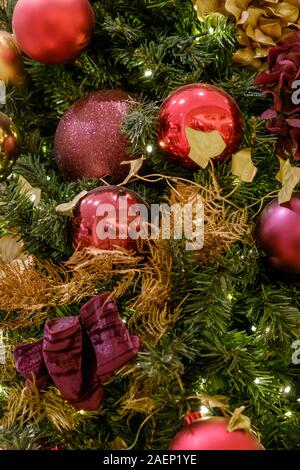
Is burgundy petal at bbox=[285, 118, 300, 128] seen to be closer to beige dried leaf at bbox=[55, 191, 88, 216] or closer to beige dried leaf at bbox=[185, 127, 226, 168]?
beige dried leaf at bbox=[185, 127, 226, 168]

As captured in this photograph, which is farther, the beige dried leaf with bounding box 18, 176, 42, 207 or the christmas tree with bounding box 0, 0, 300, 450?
the beige dried leaf with bounding box 18, 176, 42, 207

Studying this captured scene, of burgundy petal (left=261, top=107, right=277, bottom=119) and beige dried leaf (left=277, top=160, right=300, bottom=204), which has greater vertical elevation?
burgundy petal (left=261, top=107, right=277, bottom=119)

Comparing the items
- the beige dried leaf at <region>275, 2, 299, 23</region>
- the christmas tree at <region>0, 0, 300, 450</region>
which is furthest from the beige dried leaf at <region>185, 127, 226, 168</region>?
the beige dried leaf at <region>275, 2, 299, 23</region>

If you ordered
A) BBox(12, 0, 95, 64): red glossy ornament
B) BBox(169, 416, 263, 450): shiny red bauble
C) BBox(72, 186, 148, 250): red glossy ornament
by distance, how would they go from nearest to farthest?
BBox(169, 416, 263, 450): shiny red bauble → BBox(72, 186, 148, 250): red glossy ornament → BBox(12, 0, 95, 64): red glossy ornament

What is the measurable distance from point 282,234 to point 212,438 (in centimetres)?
24

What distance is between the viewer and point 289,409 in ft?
2.10

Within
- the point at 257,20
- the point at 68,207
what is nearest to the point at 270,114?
the point at 257,20

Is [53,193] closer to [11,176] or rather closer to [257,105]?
[11,176]

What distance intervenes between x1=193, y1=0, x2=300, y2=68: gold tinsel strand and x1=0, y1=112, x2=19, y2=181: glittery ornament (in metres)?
0.30

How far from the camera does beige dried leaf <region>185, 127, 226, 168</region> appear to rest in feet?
2.08

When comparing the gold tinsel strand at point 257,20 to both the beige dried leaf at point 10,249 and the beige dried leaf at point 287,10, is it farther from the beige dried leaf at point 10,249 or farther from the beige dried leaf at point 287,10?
the beige dried leaf at point 10,249

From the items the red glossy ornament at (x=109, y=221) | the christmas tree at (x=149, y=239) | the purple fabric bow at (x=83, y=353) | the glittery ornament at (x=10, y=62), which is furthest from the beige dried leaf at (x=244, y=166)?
the glittery ornament at (x=10, y=62)

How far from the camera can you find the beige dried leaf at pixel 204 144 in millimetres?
634
